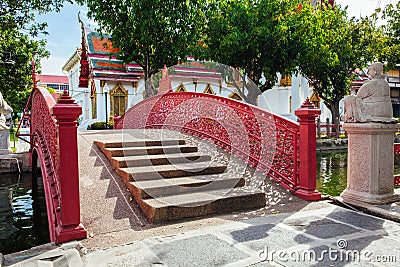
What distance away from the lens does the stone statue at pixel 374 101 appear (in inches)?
190

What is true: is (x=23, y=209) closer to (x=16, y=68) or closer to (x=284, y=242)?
(x=284, y=242)

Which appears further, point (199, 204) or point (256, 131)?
point (256, 131)

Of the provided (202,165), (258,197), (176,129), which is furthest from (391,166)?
(176,129)

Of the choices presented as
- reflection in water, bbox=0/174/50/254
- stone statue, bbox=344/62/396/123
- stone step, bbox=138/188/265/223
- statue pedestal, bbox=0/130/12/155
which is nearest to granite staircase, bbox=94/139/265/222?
stone step, bbox=138/188/265/223

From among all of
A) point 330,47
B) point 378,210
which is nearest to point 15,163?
point 378,210

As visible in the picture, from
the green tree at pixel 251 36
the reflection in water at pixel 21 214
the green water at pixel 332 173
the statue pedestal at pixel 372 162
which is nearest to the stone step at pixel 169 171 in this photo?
the statue pedestal at pixel 372 162

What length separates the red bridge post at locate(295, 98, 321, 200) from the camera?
5.19 metres

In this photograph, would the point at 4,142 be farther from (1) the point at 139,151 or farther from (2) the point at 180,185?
(2) the point at 180,185

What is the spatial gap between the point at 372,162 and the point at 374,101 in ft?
2.90

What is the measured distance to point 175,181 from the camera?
5230 millimetres

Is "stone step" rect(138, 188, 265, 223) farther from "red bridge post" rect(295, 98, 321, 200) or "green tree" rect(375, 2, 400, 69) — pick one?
"green tree" rect(375, 2, 400, 69)

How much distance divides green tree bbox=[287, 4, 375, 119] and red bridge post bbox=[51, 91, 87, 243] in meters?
13.2

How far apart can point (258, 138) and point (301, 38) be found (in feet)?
35.4

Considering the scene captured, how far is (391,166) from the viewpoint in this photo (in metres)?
4.96
